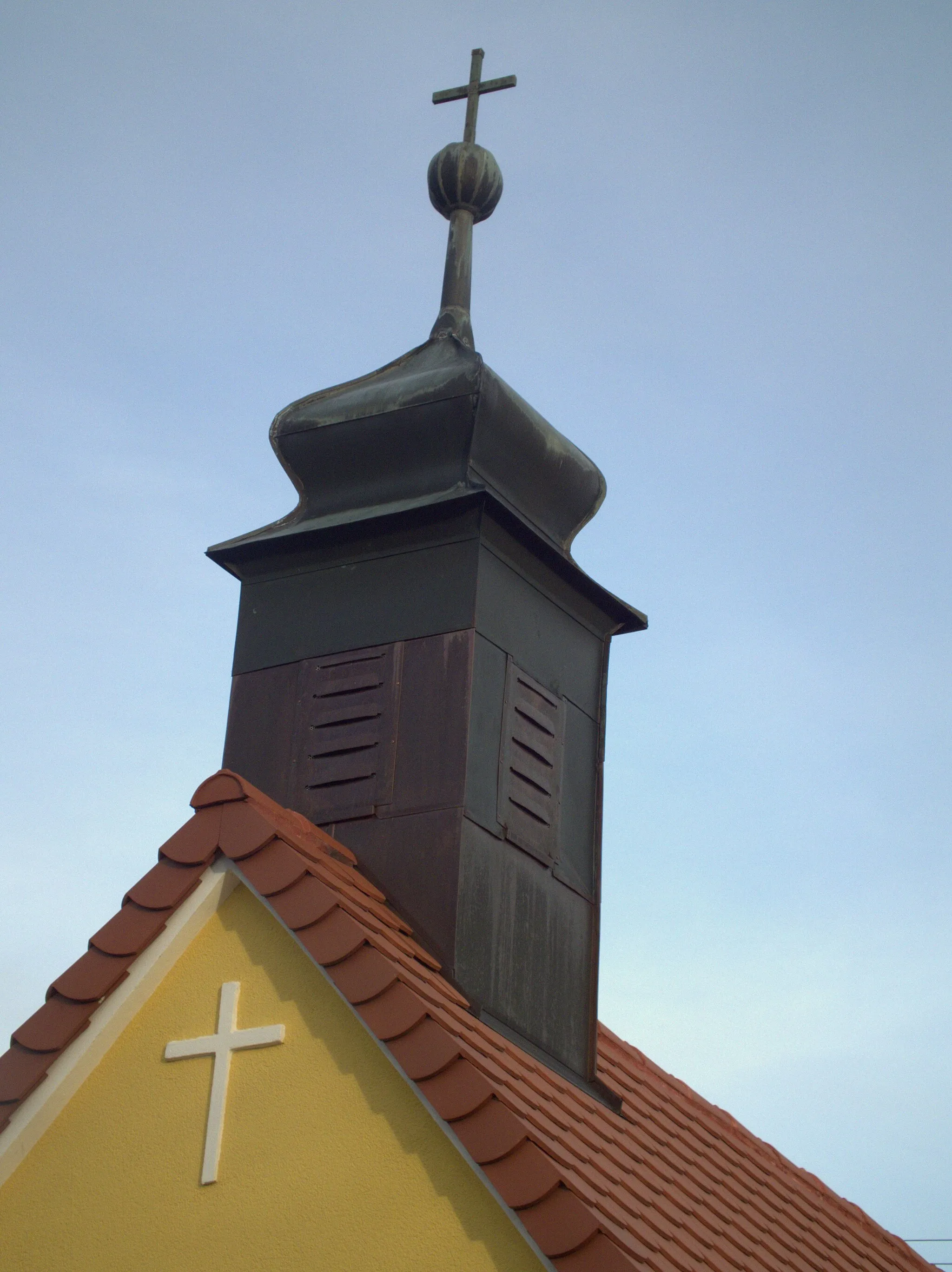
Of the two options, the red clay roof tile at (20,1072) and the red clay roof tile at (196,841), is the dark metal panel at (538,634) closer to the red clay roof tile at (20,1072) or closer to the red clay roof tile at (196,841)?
the red clay roof tile at (196,841)

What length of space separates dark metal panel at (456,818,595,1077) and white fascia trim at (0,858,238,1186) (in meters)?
1.45

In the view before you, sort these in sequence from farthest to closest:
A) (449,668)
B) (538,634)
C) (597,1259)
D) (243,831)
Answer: (538,634)
(449,668)
(243,831)
(597,1259)

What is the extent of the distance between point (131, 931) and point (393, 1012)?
1108mm

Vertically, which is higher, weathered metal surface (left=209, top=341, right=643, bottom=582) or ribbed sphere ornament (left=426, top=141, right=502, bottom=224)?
ribbed sphere ornament (left=426, top=141, right=502, bottom=224)

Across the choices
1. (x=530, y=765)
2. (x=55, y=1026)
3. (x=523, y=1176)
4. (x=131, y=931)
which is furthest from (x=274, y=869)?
(x=530, y=765)

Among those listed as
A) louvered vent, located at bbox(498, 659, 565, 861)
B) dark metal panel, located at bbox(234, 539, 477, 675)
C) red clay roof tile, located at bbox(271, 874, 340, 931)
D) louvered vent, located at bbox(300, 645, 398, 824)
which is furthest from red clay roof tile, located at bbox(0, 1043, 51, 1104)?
dark metal panel, located at bbox(234, 539, 477, 675)

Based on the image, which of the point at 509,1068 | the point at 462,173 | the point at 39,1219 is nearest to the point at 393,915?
the point at 509,1068

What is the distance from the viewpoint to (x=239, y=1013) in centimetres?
670

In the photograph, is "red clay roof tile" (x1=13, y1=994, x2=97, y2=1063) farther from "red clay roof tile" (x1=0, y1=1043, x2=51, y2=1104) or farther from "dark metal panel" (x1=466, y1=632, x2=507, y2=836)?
"dark metal panel" (x1=466, y1=632, x2=507, y2=836)

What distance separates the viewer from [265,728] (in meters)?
9.00

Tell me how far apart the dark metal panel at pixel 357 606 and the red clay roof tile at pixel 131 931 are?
2.32 m

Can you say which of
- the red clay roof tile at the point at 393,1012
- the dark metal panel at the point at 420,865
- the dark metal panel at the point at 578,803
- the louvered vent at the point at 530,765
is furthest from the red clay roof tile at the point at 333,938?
the dark metal panel at the point at 578,803

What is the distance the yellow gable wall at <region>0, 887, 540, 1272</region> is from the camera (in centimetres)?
606

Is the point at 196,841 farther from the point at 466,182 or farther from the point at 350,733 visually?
the point at 466,182
